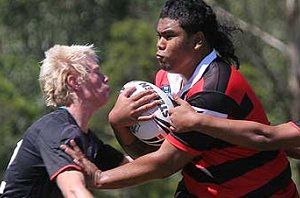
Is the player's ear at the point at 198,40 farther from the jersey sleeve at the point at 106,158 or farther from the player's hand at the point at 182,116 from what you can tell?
the jersey sleeve at the point at 106,158

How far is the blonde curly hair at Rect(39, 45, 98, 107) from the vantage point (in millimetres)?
4797

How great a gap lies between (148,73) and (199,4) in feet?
28.5

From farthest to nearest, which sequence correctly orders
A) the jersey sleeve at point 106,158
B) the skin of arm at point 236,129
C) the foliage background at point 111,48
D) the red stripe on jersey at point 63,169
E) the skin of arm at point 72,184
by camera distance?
1. the foliage background at point 111,48
2. the jersey sleeve at point 106,158
3. the skin of arm at point 236,129
4. the red stripe on jersey at point 63,169
5. the skin of arm at point 72,184

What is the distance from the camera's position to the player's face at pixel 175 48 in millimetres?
4965

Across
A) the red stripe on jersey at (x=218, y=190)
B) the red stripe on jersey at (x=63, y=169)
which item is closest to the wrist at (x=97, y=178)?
the red stripe on jersey at (x=63, y=169)

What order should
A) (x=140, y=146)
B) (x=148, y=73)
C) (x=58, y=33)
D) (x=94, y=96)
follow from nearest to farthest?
(x=94, y=96) < (x=140, y=146) < (x=148, y=73) < (x=58, y=33)

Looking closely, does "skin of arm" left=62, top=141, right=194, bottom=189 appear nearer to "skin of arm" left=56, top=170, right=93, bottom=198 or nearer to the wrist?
the wrist

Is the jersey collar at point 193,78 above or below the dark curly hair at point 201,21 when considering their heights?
below

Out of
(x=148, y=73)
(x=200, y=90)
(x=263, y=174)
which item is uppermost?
(x=200, y=90)

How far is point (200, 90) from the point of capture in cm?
489

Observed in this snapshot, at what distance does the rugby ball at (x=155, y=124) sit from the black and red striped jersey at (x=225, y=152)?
0.09m

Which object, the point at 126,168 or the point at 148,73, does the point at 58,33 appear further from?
the point at 126,168

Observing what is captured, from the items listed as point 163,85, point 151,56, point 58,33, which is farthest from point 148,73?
point 163,85

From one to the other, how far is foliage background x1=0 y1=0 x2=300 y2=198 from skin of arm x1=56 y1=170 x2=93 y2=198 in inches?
346
